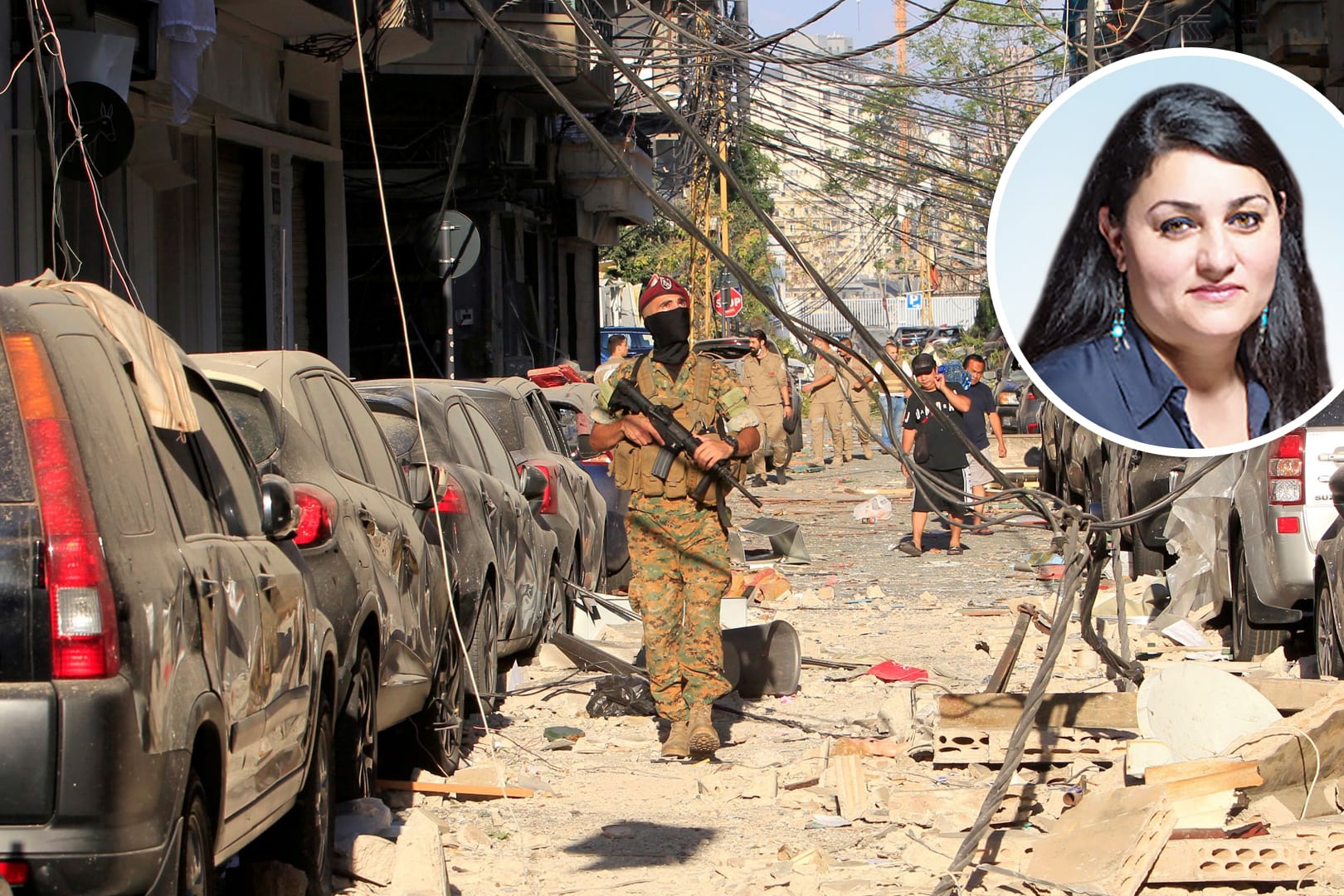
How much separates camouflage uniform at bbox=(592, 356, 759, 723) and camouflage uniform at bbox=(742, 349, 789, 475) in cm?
1602

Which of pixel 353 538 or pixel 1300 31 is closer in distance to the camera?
pixel 353 538

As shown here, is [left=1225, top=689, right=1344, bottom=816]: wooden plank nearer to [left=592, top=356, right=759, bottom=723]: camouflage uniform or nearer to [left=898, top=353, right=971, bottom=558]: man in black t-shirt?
[left=592, top=356, right=759, bottom=723]: camouflage uniform

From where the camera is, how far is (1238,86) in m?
2.65

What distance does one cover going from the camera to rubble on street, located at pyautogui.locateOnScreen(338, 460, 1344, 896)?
17.8 ft

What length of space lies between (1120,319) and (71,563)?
2154mm

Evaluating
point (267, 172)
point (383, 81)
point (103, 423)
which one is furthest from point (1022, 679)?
point (383, 81)

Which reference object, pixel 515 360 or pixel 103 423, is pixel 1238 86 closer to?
pixel 103 423

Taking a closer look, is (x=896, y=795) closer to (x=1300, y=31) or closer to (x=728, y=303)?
(x=1300, y=31)

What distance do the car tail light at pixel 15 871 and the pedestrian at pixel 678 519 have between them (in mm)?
4482

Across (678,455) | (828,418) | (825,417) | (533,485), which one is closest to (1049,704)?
(678,455)

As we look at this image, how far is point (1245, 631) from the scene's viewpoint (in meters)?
9.61

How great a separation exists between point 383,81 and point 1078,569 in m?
21.2

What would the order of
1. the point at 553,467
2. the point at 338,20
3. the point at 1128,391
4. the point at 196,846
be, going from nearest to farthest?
the point at 1128,391, the point at 196,846, the point at 553,467, the point at 338,20

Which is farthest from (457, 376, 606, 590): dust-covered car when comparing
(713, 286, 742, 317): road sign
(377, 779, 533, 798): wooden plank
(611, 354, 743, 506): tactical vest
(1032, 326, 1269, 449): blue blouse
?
(713, 286, 742, 317): road sign
